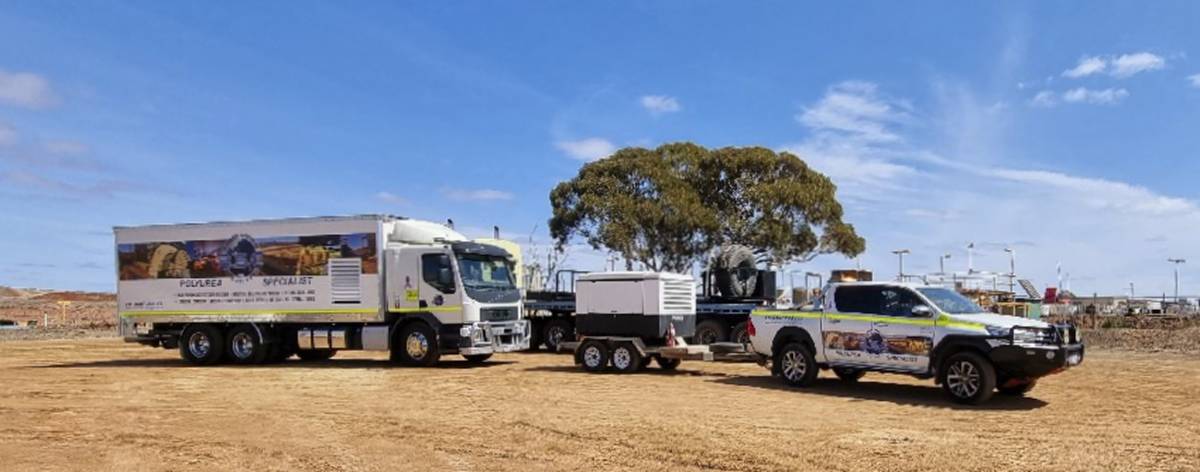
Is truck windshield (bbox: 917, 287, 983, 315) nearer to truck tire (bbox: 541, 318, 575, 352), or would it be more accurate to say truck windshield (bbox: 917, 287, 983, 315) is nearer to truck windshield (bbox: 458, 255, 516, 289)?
truck windshield (bbox: 458, 255, 516, 289)

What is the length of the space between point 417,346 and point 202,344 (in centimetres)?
517

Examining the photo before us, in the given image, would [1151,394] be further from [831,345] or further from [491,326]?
[491,326]

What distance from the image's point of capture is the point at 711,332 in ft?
77.5

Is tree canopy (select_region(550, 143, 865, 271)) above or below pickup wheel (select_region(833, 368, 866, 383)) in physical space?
above

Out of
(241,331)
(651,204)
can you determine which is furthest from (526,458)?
(651,204)

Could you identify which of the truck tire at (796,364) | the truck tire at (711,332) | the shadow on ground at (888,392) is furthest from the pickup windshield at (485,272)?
the truck tire at (796,364)

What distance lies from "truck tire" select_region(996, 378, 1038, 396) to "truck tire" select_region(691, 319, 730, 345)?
9762 mm

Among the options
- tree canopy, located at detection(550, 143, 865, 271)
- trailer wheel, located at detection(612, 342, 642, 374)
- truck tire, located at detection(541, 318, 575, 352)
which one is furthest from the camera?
tree canopy, located at detection(550, 143, 865, 271)

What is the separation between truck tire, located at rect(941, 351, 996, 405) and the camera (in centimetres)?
1302

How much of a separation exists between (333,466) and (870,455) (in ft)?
16.4

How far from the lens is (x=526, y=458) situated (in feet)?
30.0

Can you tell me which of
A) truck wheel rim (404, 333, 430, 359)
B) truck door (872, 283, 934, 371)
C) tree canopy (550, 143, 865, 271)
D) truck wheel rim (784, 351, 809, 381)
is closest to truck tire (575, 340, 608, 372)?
truck wheel rim (404, 333, 430, 359)

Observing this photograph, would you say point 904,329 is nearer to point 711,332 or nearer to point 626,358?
point 626,358

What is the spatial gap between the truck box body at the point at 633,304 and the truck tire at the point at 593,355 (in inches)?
10.8
